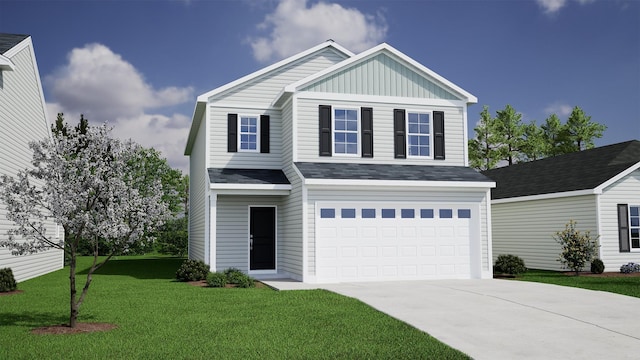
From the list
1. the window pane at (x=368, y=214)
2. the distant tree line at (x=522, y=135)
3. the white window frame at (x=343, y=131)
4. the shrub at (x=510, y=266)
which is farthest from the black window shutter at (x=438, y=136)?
the distant tree line at (x=522, y=135)

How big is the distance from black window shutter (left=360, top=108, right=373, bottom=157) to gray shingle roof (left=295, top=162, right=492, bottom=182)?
0.55 meters

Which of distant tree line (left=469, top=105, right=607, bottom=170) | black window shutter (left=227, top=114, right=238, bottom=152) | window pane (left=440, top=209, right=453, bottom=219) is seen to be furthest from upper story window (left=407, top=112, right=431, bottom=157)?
distant tree line (left=469, top=105, right=607, bottom=170)

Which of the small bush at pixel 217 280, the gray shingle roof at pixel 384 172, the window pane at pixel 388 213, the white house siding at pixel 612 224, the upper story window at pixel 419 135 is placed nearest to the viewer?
the small bush at pixel 217 280

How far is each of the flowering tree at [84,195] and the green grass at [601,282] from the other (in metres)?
12.0

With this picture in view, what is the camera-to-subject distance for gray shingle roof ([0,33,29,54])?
17694 millimetres

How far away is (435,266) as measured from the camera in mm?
18156

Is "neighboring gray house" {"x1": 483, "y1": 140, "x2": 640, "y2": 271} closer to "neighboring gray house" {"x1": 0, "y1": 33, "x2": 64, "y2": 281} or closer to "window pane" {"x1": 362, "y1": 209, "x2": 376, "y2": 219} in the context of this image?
"window pane" {"x1": 362, "y1": 209, "x2": 376, "y2": 219}

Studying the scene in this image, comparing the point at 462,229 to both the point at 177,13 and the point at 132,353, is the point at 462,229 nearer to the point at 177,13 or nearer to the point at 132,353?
the point at 132,353

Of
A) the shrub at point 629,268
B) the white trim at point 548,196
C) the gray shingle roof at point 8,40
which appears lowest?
the shrub at point 629,268

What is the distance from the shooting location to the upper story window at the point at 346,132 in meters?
19.1

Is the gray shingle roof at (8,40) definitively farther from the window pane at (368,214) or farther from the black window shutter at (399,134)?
the black window shutter at (399,134)

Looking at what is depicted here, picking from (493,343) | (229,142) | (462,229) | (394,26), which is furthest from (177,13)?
(493,343)

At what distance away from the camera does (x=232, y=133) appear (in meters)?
20.6

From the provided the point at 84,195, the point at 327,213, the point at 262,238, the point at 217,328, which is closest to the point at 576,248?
the point at 327,213
